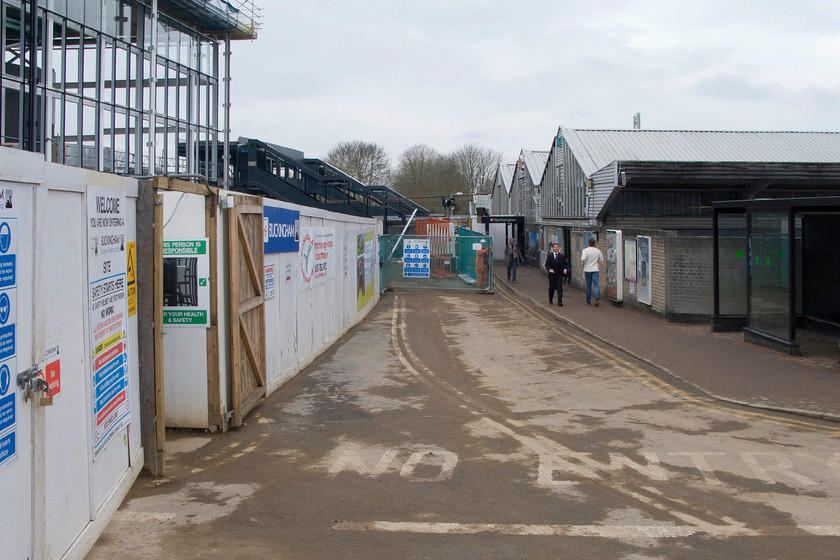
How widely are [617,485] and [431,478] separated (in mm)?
1607

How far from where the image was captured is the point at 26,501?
12.7 feet

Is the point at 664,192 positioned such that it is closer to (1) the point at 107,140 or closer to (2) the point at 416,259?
(2) the point at 416,259

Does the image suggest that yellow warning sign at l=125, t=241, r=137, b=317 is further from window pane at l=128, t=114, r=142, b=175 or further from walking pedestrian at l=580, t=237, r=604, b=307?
window pane at l=128, t=114, r=142, b=175

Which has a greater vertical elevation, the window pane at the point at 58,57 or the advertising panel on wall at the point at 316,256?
the window pane at the point at 58,57

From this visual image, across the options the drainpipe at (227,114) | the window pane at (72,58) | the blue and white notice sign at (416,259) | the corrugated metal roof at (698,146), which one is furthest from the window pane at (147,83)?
the corrugated metal roof at (698,146)

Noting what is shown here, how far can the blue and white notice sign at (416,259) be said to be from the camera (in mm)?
28531

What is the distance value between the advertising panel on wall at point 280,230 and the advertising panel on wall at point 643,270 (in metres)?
10.6

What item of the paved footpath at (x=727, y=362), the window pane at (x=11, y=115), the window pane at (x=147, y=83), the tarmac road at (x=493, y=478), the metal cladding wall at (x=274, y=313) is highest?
the window pane at (x=147, y=83)

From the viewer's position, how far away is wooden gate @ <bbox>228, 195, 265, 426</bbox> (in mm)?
8289

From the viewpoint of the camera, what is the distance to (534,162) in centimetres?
4922

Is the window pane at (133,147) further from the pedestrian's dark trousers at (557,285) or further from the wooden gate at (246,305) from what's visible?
the wooden gate at (246,305)

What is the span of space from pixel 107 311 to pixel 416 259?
2321cm

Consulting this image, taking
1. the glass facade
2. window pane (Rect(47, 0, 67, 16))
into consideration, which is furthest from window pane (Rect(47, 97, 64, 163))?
window pane (Rect(47, 0, 67, 16))

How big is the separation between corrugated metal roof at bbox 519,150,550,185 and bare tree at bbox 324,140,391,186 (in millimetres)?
23406
